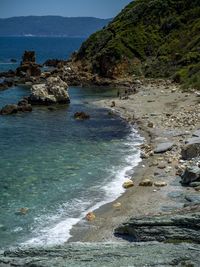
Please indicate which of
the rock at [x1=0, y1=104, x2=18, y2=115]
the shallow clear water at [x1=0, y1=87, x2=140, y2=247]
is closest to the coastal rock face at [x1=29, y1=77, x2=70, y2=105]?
the rock at [x1=0, y1=104, x2=18, y2=115]

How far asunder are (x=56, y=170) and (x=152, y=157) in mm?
6632

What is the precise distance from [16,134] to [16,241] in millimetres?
18370

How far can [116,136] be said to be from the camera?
30016 mm

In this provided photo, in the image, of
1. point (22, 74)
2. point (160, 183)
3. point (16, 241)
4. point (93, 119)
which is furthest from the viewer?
point (22, 74)

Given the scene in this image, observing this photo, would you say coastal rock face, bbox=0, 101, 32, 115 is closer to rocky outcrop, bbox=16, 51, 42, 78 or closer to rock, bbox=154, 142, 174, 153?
rock, bbox=154, 142, 174, 153

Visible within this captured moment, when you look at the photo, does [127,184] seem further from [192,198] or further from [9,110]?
[9,110]

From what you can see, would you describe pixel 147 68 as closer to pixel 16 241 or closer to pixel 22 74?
pixel 22 74

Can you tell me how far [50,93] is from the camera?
156 ft

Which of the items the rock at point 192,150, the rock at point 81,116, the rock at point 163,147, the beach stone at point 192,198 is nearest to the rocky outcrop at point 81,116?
the rock at point 81,116

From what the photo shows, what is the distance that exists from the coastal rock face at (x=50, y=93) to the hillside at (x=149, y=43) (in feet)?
72.5

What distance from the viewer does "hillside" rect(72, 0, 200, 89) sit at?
2726 inches

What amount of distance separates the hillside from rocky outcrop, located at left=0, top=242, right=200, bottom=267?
5228cm

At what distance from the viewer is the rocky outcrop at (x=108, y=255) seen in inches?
329

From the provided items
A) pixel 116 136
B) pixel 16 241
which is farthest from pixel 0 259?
pixel 116 136
